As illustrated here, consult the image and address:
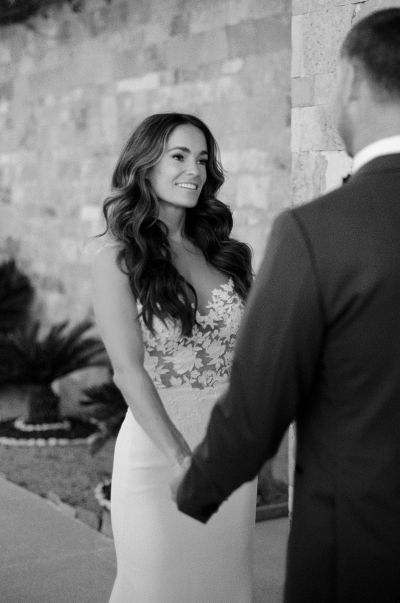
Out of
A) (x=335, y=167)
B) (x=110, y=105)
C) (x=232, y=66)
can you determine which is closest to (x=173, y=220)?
(x=335, y=167)

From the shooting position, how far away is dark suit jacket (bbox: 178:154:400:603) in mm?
1720

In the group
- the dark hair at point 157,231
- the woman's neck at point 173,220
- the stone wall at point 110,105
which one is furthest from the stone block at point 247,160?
the woman's neck at point 173,220

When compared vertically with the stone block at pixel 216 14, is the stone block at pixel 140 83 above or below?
below

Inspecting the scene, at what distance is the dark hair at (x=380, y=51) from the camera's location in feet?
5.69

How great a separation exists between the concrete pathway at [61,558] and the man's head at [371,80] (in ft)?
9.40

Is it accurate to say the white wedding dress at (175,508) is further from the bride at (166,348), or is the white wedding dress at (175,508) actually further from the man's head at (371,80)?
the man's head at (371,80)

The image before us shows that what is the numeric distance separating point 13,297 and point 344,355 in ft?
26.9

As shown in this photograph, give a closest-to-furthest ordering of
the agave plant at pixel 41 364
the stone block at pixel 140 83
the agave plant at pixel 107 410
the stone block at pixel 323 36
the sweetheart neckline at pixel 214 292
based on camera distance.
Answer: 1. the sweetheart neckline at pixel 214 292
2. the stone block at pixel 323 36
3. the agave plant at pixel 107 410
4. the stone block at pixel 140 83
5. the agave plant at pixel 41 364

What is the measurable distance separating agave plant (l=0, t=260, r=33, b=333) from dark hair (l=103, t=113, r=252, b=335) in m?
6.46

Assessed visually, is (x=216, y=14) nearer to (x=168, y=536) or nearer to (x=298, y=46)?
(x=298, y=46)

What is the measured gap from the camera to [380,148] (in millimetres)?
1771

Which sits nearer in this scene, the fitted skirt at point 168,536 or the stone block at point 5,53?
the fitted skirt at point 168,536

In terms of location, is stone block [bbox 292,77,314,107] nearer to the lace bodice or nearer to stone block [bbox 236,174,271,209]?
the lace bodice

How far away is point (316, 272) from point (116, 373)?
1.34 metres
